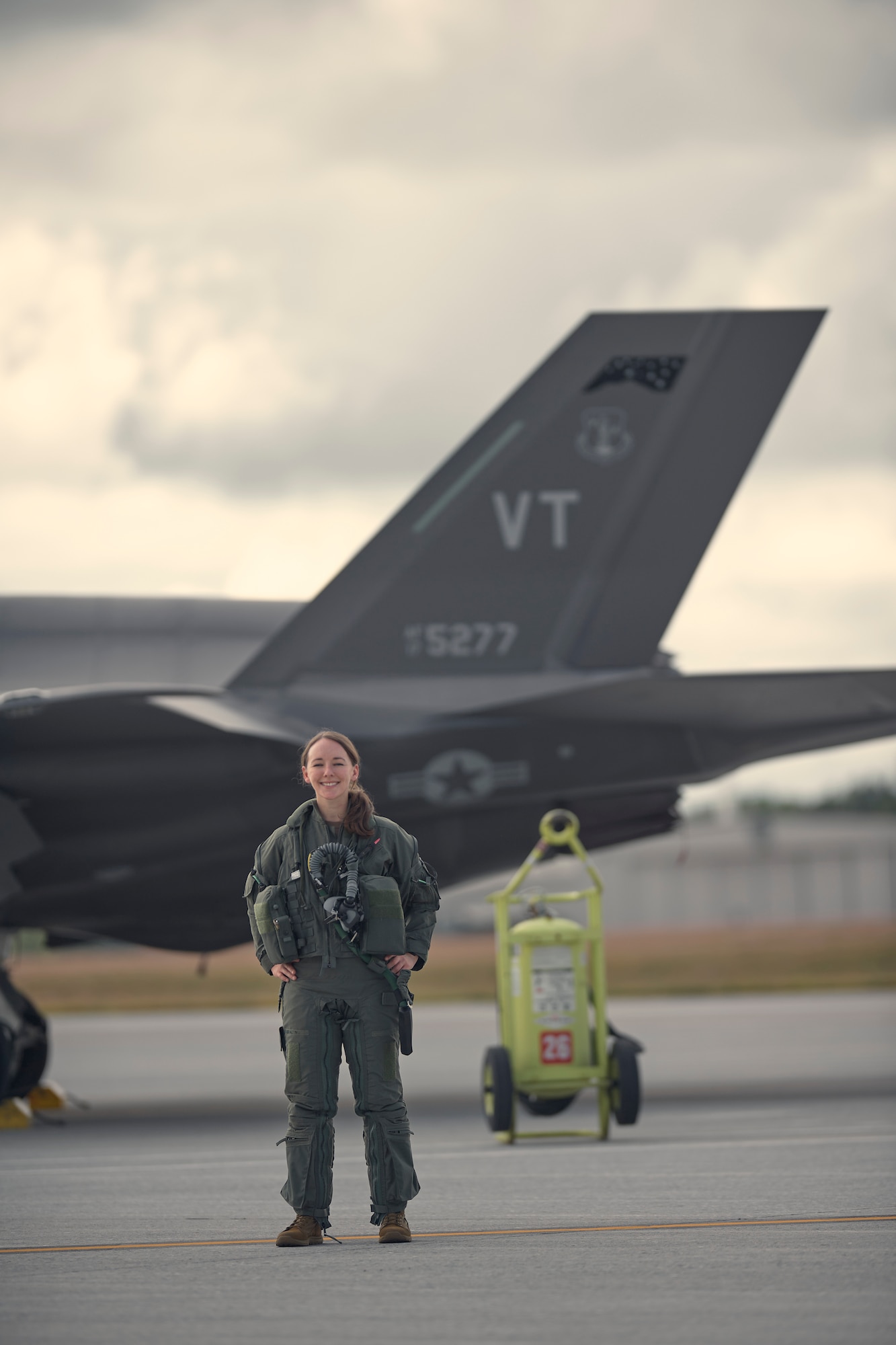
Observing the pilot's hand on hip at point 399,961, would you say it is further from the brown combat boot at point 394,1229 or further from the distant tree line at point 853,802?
the distant tree line at point 853,802

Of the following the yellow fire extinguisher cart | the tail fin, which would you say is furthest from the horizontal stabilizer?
the yellow fire extinguisher cart

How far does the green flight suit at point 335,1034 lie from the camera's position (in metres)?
6.21

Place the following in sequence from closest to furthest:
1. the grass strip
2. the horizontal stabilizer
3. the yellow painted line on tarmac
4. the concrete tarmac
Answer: the concrete tarmac → the yellow painted line on tarmac → the horizontal stabilizer → the grass strip

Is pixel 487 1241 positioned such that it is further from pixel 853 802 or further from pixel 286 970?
pixel 853 802

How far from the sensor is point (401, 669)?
13180 millimetres

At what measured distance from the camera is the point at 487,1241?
6.15 metres

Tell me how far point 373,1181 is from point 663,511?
320 inches

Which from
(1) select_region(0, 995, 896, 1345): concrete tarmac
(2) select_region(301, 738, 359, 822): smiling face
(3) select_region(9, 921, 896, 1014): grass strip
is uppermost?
(3) select_region(9, 921, 896, 1014): grass strip

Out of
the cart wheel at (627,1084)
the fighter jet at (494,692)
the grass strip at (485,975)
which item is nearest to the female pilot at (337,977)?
the cart wheel at (627,1084)

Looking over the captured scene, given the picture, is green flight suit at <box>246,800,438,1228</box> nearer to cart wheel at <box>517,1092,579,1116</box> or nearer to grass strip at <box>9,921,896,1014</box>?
cart wheel at <box>517,1092,579,1116</box>

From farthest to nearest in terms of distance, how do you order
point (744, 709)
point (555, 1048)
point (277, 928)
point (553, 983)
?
point (744, 709) → point (553, 983) → point (555, 1048) → point (277, 928)

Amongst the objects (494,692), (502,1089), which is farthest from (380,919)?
(494,692)

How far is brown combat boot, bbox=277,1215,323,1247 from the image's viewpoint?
6.12 meters

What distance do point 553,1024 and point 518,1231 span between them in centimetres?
413
